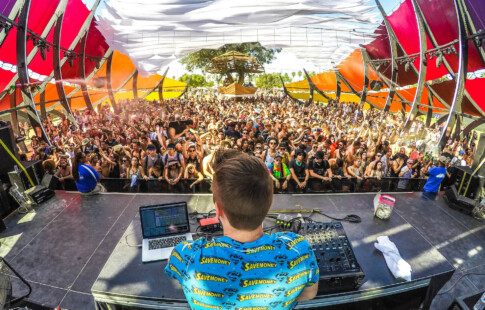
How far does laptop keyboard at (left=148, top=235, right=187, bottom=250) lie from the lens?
2108mm

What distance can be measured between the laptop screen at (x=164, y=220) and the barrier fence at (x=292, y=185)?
168 cm

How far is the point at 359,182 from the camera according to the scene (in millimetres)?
4383

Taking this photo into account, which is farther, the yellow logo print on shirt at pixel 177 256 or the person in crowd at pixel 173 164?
the person in crowd at pixel 173 164

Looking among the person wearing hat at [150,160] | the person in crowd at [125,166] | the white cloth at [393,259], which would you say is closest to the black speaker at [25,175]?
the person in crowd at [125,166]

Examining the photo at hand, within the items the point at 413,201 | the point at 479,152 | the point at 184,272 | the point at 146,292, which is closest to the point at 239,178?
the point at 184,272

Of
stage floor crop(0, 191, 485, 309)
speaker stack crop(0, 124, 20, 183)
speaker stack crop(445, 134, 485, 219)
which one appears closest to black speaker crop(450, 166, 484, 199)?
speaker stack crop(445, 134, 485, 219)

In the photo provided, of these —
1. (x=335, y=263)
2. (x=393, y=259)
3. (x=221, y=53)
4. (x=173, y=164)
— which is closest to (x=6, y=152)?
(x=173, y=164)

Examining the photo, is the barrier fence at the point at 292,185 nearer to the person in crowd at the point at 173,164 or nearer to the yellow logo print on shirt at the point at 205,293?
the person in crowd at the point at 173,164

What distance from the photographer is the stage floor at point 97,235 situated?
234 cm

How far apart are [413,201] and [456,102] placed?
6763mm

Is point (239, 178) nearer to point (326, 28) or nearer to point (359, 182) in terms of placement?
point (359, 182)

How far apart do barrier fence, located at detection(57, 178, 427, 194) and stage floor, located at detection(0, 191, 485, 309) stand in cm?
39

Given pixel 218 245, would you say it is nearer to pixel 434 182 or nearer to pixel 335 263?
pixel 335 263

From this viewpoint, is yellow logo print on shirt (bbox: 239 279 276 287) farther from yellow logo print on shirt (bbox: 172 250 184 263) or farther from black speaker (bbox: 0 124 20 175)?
black speaker (bbox: 0 124 20 175)
